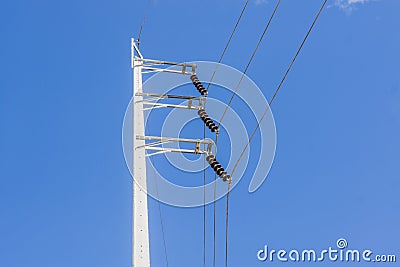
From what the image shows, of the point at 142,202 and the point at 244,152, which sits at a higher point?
the point at 244,152

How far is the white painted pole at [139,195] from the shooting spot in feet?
33.4

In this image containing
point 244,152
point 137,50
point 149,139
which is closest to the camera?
point 244,152

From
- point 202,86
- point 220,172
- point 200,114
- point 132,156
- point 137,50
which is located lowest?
point 220,172

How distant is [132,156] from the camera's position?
1205 centimetres

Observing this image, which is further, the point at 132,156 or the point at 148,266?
the point at 132,156

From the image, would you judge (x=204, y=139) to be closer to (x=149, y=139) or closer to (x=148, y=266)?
(x=149, y=139)

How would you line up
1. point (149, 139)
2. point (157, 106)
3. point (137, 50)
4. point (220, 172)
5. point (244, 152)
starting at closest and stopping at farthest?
point (220, 172)
point (244, 152)
point (149, 139)
point (157, 106)
point (137, 50)

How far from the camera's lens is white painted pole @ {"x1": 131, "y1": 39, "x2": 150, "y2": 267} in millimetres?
10180

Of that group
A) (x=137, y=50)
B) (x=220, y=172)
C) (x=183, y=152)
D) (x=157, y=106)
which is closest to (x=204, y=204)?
(x=183, y=152)

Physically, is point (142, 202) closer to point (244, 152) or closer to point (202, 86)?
point (244, 152)

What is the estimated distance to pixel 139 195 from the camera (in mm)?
11102

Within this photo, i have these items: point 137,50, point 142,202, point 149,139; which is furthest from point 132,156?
point 137,50

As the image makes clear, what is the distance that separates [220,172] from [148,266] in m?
2.00

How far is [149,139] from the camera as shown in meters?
12.4
